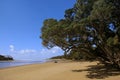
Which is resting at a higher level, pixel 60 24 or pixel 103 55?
pixel 60 24

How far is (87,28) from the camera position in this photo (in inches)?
696

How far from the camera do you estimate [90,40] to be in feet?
63.8

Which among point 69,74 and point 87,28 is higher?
point 87,28

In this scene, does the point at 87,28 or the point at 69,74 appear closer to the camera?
the point at 87,28

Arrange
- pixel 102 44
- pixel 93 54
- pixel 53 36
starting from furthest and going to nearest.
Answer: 1. pixel 93 54
2. pixel 102 44
3. pixel 53 36

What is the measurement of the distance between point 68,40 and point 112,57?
4199 millimetres

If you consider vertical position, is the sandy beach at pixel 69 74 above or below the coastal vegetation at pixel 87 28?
below

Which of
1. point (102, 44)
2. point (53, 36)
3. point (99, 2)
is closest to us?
point (99, 2)

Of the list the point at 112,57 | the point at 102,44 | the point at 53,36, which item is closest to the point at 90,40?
the point at 102,44

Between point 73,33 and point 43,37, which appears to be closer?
point 73,33

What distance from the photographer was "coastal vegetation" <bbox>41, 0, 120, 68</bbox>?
1623 centimetres

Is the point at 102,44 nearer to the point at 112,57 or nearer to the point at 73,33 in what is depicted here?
the point at 112,57

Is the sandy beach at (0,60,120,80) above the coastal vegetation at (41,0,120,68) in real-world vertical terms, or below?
below

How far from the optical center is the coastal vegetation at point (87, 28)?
16234 mm
